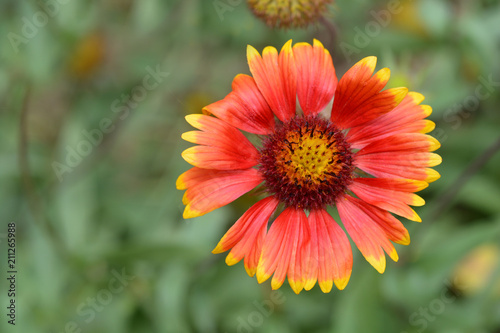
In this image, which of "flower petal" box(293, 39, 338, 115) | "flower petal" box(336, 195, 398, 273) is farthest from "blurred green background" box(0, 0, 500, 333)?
"flower petal" box(336, 195, 398, 273)

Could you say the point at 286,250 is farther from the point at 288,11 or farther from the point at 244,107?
the point at 288,11

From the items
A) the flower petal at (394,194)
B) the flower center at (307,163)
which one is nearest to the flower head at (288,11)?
the flower center at (307,163)

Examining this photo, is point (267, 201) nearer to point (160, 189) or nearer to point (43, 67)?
point (160, 189)

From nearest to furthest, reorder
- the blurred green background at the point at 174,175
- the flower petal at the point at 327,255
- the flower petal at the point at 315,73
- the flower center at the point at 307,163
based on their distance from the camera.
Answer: the flower petal at the point at 327,255
the flower petal at the point at 315,73
the flower center at the point at 307,163
the blurred green background at the point at 174,175

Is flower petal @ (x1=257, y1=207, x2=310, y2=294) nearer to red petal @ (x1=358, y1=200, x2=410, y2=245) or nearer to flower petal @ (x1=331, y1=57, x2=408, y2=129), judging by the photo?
red petal @ (x1=358, y1=200, x2=410, y2=245)

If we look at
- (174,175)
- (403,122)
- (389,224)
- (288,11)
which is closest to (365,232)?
(389,224)

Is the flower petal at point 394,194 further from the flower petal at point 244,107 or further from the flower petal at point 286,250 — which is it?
the flower petal at point 244,107
